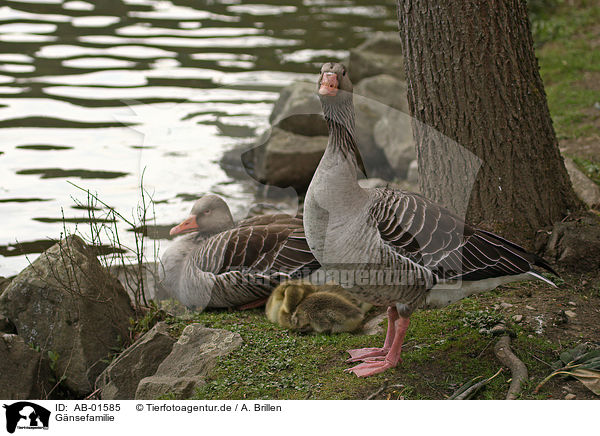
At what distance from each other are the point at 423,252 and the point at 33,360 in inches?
133

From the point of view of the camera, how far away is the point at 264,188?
1095 centimetres

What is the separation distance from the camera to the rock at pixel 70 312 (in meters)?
5.70

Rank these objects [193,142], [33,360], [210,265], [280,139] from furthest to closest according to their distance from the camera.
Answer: [193,142]
[280,139]
[210,265]
[33,360]

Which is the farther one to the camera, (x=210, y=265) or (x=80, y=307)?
(x=210, y=265)

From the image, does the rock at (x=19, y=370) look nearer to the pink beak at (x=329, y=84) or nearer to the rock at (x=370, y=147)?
the pink beak at (x=329, y=84)

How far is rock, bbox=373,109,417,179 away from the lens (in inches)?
420

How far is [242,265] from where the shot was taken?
6.25 metres

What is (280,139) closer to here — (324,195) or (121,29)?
(324,195)

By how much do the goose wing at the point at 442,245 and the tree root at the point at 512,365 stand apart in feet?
1.85

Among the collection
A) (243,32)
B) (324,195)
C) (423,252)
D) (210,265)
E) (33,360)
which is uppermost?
(243,32)

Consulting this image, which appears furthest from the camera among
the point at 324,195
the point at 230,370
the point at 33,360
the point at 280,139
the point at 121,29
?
the point at 121,29

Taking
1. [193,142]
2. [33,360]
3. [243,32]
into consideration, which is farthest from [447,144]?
[243,32]
